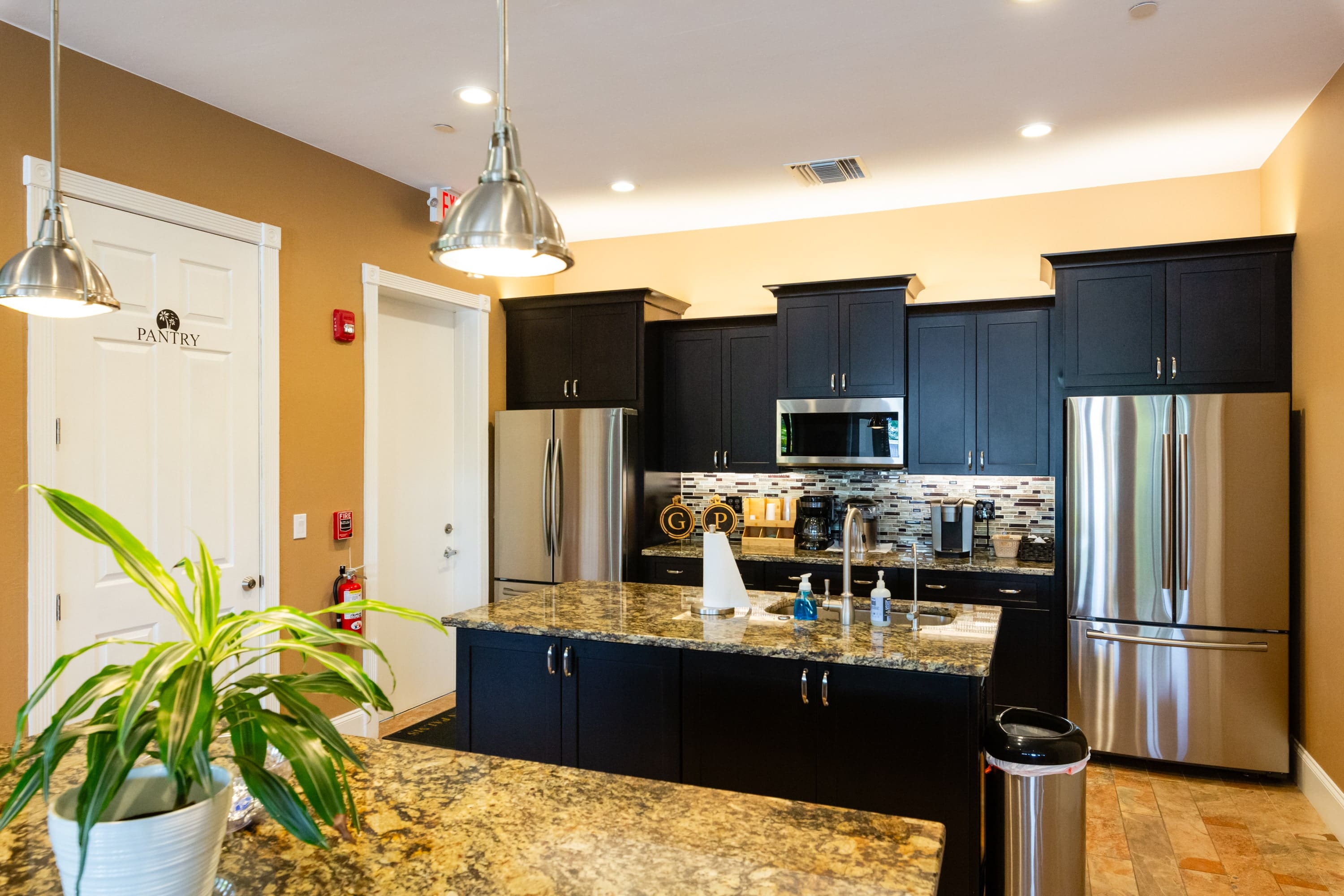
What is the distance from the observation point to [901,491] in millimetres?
5047

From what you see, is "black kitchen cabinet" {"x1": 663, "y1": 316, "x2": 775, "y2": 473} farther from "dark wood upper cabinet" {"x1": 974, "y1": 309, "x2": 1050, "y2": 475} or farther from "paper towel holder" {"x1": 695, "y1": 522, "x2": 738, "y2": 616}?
"paper towel holder" {"x1": 695, "y1": 522, "x2": 738, "y2": 616}

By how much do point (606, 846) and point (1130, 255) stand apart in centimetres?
391

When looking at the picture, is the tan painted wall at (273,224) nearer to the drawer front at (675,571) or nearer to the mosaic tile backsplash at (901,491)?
the drawer front at (675,571)

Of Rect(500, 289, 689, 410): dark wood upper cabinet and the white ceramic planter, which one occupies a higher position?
Rect(500, 289, 689, 410): dark wood upper cabinet

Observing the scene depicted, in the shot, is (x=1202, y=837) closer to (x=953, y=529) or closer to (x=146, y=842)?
(x=953, y=529)

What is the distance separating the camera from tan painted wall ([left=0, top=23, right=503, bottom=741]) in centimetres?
284

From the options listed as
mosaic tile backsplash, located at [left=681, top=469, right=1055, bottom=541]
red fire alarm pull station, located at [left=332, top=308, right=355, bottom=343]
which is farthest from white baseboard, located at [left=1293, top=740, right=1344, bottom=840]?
red fire alarm pull station, located at [left=332, top=308, right=355, bottom=343]

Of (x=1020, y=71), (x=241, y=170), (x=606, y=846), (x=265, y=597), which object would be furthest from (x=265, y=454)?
(x=1020, y=71)

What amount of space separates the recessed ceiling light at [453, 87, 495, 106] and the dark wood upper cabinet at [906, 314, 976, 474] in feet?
8.26

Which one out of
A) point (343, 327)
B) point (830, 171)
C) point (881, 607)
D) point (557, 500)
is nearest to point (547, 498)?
point (557, 500)

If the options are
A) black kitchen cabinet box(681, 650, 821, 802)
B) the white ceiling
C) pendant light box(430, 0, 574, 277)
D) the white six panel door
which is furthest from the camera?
the white six panel door

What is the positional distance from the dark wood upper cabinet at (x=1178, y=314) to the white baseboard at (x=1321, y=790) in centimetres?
160

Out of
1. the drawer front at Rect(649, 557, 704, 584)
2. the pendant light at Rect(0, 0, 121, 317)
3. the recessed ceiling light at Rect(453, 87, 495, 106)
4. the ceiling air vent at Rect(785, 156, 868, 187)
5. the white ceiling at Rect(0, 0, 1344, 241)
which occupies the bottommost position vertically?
the drawer front at Rect(649, 557, 704, 584)

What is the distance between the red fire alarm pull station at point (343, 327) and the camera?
408 centimetres
